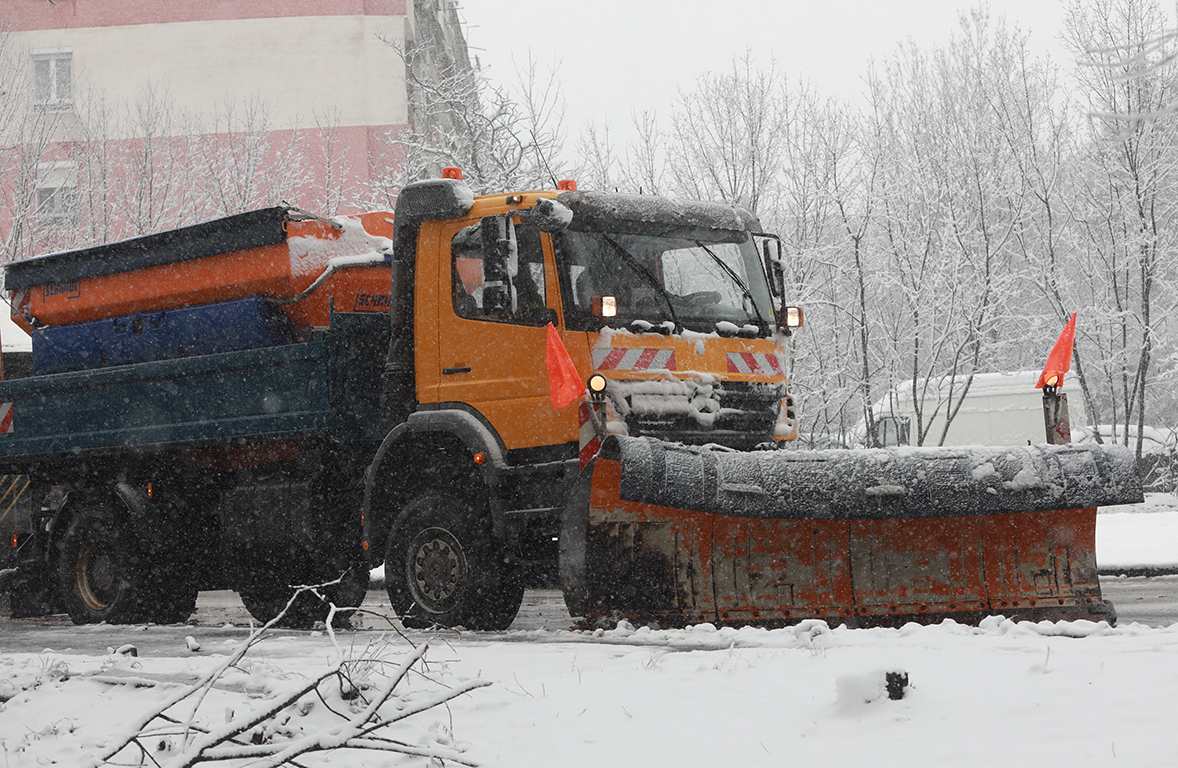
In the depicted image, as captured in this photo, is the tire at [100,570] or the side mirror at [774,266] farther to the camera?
the tire at [100,570]

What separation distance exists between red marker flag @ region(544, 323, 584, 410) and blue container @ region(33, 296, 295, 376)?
277 centimetres

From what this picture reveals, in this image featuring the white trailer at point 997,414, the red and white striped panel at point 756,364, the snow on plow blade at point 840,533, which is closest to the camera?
the snow on plow blade at point 840,533

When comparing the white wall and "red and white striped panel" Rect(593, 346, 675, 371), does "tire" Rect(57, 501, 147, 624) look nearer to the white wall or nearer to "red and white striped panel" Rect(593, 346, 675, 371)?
"red and white striped panel" Rect(593, 346, 675, 371)

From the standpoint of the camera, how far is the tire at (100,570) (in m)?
9.95

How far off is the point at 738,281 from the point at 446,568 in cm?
262

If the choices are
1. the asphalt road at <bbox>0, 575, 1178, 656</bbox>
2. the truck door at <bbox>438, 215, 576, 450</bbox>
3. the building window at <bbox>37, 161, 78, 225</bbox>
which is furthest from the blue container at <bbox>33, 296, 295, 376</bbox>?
the building window at <bbox>37, 161, 78, 225</bbox>

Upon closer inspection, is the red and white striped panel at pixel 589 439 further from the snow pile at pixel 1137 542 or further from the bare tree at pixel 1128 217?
the bare tree at pixel 1128 217

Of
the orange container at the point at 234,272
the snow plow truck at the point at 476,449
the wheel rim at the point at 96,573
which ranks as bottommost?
the wheel rim at the point at 96,573

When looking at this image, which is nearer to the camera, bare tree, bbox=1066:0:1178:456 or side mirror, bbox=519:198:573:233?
side mirror, bbox=519:198:573:233

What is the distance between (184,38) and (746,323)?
2623 centimetres

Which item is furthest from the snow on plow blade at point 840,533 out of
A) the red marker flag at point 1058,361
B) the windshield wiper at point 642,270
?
the windshield wiper at point 642,270

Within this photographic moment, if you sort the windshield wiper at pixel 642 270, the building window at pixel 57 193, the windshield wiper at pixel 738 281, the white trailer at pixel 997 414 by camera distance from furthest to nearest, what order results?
the white trailer at pixel 997 414
the building window at pixel 57 193
the windshield wiper at pixel 738 281
the windshield wiper at pixel 642 270

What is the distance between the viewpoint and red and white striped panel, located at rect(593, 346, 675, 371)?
24.6ft

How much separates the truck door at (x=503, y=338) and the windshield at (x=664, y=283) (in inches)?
7.4
